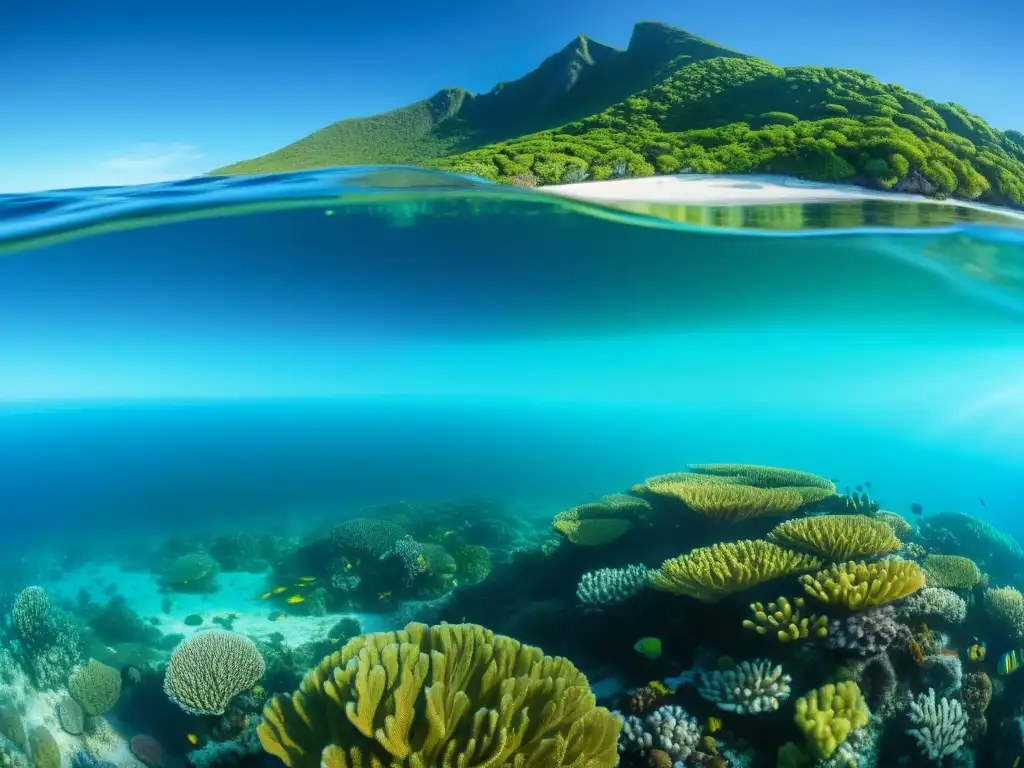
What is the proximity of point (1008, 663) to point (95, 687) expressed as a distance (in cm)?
884

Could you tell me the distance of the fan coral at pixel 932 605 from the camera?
4.57m

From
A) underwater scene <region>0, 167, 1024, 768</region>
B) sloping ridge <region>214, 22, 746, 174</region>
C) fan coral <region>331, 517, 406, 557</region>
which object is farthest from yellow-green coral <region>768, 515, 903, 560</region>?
sloping ridge <region>214, 22, 746, 174</region>

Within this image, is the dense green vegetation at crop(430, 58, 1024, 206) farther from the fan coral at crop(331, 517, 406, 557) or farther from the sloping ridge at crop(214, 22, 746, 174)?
the fan coral at crop(331, 517, 406, 557)

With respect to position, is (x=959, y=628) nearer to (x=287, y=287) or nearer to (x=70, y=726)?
(x=70, y=726)

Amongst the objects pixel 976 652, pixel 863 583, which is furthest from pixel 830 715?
pixel 976 652

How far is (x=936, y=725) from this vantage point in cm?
414

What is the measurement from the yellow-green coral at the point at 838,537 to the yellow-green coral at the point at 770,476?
2449 millimetres

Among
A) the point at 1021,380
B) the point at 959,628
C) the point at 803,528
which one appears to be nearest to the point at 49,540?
the point at 803,528

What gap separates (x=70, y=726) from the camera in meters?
5.22

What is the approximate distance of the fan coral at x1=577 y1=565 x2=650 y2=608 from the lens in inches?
205

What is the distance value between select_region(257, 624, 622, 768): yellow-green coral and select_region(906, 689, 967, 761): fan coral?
2.84 meters

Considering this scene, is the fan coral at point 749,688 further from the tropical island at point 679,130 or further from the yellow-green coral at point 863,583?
the tropical island at point 679,130

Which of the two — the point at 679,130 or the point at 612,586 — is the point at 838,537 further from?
the point at 679,130

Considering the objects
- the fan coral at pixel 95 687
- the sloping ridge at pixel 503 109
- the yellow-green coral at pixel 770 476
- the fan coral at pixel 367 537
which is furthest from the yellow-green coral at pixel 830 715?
the sloping ridge at pixel 503 109
